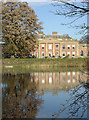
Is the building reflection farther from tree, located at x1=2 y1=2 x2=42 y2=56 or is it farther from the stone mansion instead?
the stone mansion

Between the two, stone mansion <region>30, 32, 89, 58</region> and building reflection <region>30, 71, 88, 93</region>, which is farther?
stone mansion <region>30, 32, 89, 58</region>

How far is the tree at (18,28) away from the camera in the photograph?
4003 cm

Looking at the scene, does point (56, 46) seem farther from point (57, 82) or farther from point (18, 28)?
point (57, 82)

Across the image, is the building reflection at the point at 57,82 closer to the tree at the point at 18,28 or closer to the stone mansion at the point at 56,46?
the tree at the point at 18,28

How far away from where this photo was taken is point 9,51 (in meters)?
39.9

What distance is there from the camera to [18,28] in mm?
41062

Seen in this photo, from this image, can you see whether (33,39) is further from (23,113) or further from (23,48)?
(23,113)

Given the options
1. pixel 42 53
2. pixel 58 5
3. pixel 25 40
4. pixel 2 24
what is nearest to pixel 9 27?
pixel 2 24

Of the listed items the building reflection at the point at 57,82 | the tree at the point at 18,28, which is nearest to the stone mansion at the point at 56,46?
the tree at the point at 18,28

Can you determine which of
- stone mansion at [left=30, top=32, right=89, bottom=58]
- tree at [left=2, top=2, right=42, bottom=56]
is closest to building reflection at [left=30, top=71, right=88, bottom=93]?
tree at [left=2, top=2, right=42, bottom=56]

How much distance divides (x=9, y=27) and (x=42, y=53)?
27411 millimetres

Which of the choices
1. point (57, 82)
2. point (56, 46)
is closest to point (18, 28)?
point (56, 46)

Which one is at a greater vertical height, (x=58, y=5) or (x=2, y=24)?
(x=2, y=24)

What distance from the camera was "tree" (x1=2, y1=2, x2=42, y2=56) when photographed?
40031 millimetres
